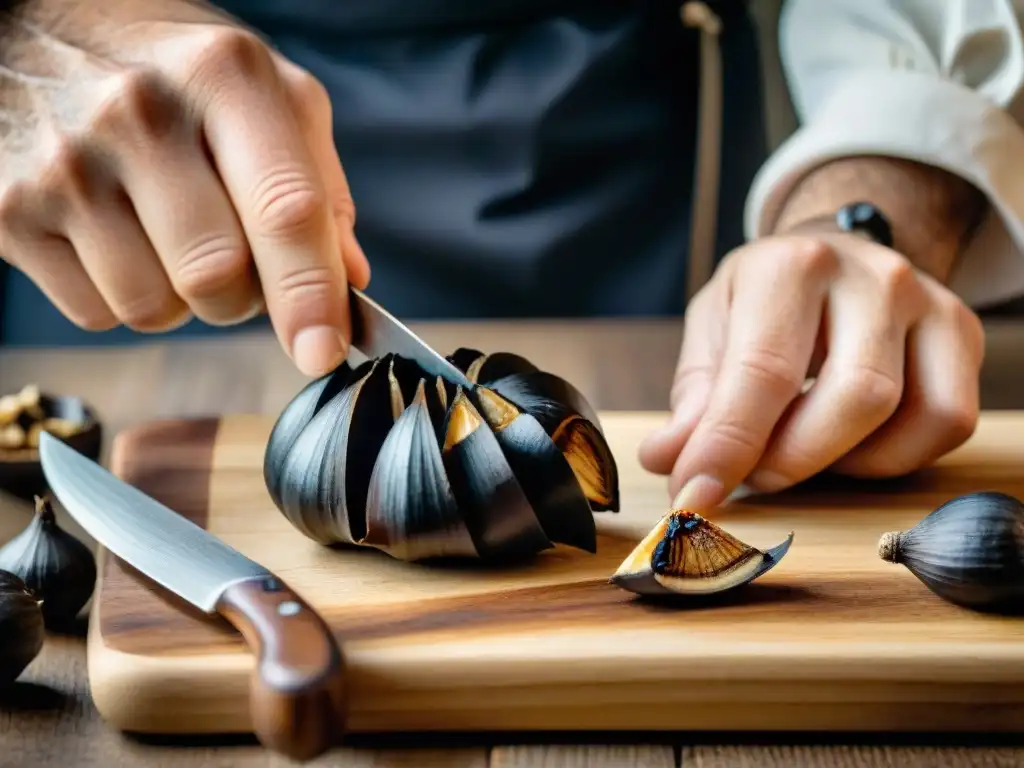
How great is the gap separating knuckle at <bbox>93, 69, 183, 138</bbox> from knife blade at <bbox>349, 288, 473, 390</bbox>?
24 cm

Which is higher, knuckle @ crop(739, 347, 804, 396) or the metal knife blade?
knuckle @ crop(739, 347, 804, 396)

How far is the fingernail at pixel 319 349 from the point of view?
1.09 metres

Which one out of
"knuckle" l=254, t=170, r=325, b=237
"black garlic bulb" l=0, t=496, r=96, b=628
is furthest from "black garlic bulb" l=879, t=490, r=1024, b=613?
"black garlic bulb" l=0, t=496, r=96, b=628

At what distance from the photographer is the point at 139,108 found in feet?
3.57

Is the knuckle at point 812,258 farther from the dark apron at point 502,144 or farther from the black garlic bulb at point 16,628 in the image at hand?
the black garlic bulb at point 16,628

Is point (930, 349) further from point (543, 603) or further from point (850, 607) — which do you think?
point (543, 603)

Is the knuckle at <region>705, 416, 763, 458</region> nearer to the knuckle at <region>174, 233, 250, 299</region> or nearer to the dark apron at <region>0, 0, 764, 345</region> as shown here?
the knuckle at <region>174, 233, 250, 299</region>

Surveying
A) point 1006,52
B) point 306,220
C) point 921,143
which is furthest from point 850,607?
point 1006,52

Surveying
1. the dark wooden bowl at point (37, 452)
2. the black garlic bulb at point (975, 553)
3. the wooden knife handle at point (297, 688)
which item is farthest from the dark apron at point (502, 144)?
the wooden knife handle at point (297, 688)

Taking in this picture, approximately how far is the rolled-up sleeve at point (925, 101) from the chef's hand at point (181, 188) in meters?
0.90

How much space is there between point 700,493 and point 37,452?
29.7 inches

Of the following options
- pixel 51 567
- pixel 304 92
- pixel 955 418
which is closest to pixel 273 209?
pixel 304 92

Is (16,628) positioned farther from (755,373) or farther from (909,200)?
(909,200)

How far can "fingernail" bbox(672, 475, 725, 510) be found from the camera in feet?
3.80
